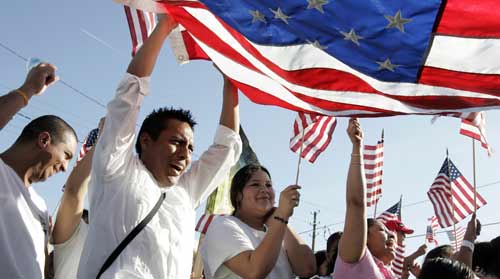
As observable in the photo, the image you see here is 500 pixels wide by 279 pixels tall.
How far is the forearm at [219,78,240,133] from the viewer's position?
387cm

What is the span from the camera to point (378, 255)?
437cm

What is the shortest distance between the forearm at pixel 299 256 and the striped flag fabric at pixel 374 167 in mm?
5888

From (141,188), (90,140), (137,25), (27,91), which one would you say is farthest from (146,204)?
(90,140)

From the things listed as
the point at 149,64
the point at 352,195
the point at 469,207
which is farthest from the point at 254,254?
the point at 469,207

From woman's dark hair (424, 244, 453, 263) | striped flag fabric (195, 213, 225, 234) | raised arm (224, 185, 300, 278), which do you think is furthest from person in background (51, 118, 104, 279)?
woman's dark hair (424, 244, 453, 263)

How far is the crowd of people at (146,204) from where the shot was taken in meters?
2.91

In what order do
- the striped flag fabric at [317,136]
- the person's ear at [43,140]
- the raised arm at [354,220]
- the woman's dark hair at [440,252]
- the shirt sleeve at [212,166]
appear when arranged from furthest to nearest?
the striped flag fabric at [317,136], the woman's dark hair at [440,252], the shirt sleeve at [212,166], the person's ear at [43,140], the raised arm at [354,220]

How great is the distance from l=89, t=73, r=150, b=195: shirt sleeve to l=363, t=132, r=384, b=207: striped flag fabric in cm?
706

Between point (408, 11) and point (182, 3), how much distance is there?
4.45ft

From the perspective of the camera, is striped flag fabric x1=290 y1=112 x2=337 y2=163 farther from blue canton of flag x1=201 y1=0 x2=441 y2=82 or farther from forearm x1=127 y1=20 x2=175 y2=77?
forearm x1=127 y1=20 x2=175 y2=77

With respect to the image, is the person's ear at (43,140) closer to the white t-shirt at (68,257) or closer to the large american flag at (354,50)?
the white t-shirt at (68,257)

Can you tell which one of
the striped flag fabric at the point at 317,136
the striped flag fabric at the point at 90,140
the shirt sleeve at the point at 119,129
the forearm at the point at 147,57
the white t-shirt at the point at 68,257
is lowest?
the white t-shirt at the point at 68,257

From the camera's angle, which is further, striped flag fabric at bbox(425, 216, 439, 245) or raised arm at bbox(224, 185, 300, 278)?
striped flag fabric at bbox(425, 216, 439, 245)

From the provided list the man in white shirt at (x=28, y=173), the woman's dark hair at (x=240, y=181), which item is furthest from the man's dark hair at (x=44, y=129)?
the woman's dark hair at (x=240, y=181)
